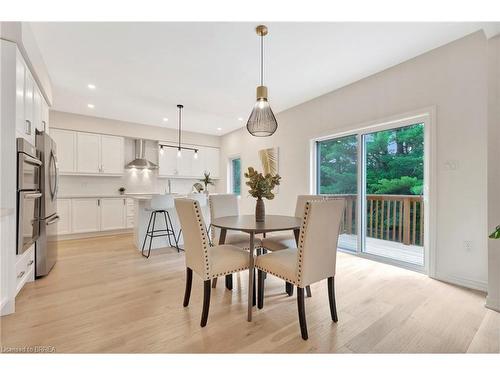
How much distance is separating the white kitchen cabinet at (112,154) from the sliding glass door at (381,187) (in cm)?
425

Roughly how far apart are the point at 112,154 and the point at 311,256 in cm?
499

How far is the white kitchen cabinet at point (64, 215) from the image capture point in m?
4.41

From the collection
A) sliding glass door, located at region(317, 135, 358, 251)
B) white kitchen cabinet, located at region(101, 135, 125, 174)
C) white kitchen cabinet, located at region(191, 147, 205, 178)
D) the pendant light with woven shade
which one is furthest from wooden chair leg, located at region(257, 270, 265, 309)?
white kitchen cabinet, located at region(191, 147, 205, 178)

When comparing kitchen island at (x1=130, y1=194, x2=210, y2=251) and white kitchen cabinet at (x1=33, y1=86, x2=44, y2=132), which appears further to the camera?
kitchen island at (x1=130, y1=194, x2=210, y2=251)

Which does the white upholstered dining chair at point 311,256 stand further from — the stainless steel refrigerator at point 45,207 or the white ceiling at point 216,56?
the stainless steel refrigerator at point 45,207

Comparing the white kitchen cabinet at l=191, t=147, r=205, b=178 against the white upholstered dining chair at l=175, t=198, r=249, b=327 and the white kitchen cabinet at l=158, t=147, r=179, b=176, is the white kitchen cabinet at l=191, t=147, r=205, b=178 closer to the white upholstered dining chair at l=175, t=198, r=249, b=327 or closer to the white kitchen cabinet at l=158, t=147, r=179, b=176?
the white kitchen cabinet at l=158, t=147, r=179, b=176

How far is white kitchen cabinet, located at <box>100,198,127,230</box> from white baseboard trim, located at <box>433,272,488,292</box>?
18.0 feet

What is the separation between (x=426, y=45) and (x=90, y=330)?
3.99m

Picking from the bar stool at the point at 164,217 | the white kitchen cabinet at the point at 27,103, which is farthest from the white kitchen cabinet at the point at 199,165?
the white kitchen cabinet at the point at 27,103

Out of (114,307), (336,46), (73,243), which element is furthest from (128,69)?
(73,243)

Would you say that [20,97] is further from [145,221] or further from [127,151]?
[127,151]

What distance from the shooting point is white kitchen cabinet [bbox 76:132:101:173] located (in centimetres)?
466

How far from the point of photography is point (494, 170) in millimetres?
1946
